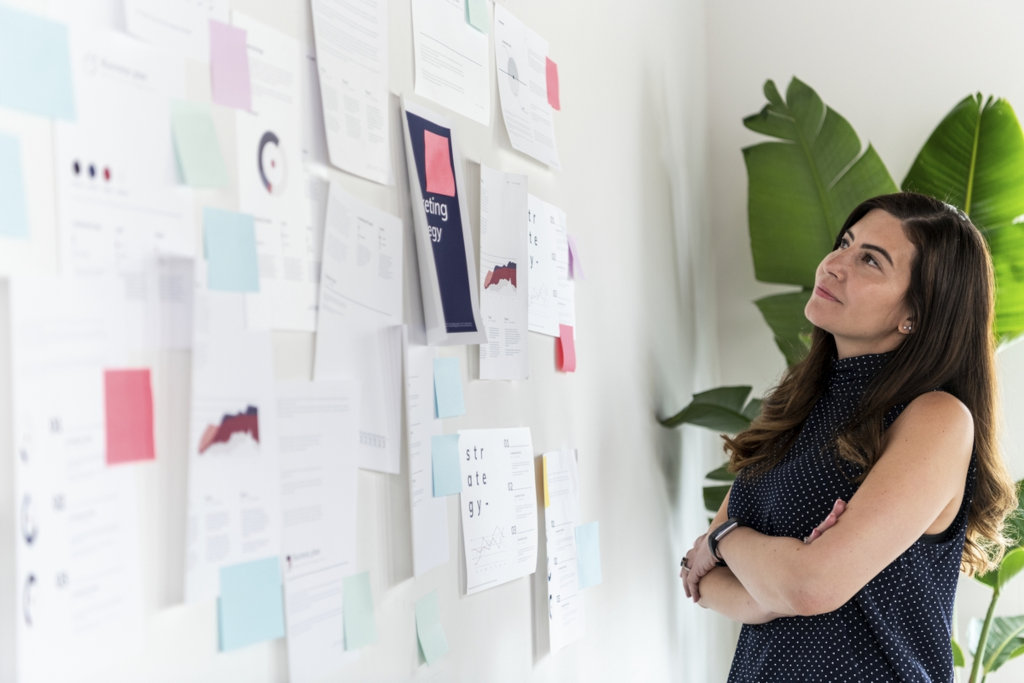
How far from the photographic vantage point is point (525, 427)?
151 centimetres

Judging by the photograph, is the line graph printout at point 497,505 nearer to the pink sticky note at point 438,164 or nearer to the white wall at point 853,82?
the pink sticky note at point 438,164

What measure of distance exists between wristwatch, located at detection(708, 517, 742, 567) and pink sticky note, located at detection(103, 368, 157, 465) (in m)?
0.99

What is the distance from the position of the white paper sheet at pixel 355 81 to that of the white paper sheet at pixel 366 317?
6 centimetres

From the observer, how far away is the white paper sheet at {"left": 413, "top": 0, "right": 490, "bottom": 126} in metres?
1.25

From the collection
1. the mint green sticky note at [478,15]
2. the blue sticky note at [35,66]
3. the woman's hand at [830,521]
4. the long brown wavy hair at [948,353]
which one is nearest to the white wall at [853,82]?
the long brown wavy hair at [948,353]

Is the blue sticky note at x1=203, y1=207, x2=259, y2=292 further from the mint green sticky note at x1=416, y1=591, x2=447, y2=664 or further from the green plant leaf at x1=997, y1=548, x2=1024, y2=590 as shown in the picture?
the green plant leaf at x1=997, y1=548, x2=1024, y2=590

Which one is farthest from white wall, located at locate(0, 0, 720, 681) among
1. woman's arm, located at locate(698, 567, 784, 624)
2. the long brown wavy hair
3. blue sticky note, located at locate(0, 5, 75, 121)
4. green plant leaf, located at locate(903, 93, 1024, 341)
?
green plant leaf, located at locate(903, 93, 1024, 341)

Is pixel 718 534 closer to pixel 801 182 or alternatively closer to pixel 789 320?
pixel 789 320

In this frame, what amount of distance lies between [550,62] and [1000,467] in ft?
3.48

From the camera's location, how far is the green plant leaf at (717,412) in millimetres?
2178

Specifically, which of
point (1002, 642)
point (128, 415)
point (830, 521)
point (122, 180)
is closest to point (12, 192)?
point (122, 180)

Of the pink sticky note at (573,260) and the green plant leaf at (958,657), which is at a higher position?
the pink sticky note at (573,260)

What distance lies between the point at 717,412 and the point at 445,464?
111cm

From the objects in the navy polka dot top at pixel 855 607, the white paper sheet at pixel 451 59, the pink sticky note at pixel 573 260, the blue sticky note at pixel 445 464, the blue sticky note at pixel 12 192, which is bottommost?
the navy polka dot top at pixel 855 607
